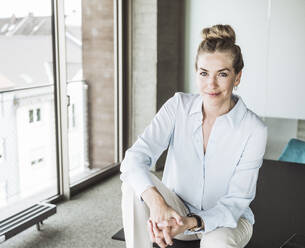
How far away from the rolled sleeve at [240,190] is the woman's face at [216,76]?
211mm

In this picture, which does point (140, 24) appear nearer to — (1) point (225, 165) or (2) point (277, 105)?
(2) point (277, 105)

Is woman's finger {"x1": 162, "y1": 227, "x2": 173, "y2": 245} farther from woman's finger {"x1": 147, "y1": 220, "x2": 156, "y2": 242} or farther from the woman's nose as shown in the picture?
the woman's nose

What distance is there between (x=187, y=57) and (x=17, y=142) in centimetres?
194

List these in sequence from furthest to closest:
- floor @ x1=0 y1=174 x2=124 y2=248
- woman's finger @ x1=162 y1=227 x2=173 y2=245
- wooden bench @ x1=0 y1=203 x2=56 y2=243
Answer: floor @ x1=0 y1=174 x2=124 y2=248, wooden bench @ x1=0 y1=203 x2=56 y2=243, woman's finger @ x1=162 y1=227 x2=173 y2=245

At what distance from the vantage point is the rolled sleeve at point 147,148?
5.18ft

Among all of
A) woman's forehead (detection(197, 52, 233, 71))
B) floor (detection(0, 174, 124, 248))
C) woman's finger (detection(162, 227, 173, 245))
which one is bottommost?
floor (detection(0, 174, 124, 248))

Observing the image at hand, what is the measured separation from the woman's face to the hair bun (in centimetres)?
8

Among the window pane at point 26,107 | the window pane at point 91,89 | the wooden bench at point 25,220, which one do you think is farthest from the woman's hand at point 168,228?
the window pane at point 91,89

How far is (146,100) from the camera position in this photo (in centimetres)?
387

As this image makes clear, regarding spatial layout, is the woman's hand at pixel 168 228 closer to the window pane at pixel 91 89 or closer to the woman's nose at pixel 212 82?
the woman's nose at pixel 212 82

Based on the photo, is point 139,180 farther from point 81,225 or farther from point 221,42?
point 81,225

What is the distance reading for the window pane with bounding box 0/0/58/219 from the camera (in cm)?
271

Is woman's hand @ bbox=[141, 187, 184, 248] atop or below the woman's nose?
below

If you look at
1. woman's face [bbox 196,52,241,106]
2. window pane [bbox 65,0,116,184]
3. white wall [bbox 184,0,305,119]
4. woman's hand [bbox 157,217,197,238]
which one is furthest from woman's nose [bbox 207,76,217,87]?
white wall [bbox 184,0,305,119]
